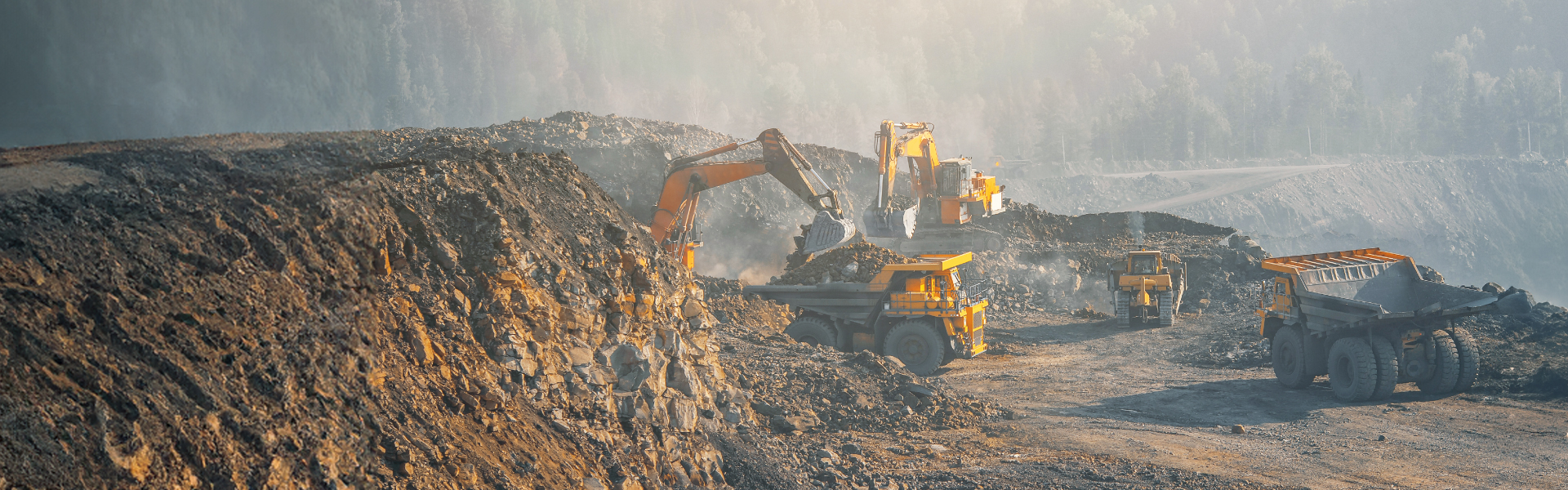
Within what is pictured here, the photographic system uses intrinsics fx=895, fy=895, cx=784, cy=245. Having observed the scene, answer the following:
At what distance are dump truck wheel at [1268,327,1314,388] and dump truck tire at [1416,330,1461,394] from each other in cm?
159

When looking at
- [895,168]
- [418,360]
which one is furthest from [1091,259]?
[418,360]

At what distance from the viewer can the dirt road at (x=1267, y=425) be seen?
32.4ft

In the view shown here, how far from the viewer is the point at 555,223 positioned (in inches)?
308

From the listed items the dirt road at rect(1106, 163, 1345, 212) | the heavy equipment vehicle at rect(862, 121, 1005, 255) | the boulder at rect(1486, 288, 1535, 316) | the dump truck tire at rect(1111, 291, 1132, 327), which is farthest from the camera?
the dirt road at rect(1106, 163, 1345, 212)

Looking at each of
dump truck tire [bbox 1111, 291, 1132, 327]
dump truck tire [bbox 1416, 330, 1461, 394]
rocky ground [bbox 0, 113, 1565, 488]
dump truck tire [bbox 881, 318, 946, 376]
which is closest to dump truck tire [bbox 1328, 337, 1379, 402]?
rocky ground [bbox 0, 113, 1565, 488]

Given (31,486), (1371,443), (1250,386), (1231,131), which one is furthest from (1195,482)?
(1231,131)

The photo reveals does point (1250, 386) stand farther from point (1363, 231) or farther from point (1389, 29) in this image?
point (1389, 29)

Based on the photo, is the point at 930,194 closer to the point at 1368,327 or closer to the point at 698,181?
the point at 698,181

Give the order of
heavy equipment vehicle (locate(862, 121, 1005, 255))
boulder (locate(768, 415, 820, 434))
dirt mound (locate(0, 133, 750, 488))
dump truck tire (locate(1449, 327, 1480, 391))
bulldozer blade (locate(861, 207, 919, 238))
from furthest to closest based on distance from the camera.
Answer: heavy equipment vehicle (locate(862, 121, 1005, 255)) < bulldozer blade (locate(861, 207, 919, 238)) < dump truck tire (locate(1449, 327, 1480, 391)) < boulder (locate(768, 415, 820, 434)) < dirt mound (locate(0, 133, 750, 488))

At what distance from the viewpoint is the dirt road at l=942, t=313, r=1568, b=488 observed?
989 centimetres

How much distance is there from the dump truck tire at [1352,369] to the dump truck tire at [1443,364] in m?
1.10

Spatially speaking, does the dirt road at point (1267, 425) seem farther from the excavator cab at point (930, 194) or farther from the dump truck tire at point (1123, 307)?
the excavator cab at point (930, 194)

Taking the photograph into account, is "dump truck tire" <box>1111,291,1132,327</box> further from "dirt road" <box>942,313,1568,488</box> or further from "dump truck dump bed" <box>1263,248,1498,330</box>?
"dump truck dump bed" <box>1263,248,1498,330</box>

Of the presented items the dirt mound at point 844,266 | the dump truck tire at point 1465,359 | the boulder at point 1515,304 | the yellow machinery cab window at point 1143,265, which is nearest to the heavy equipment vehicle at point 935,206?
the dirt mound at point 844,266
